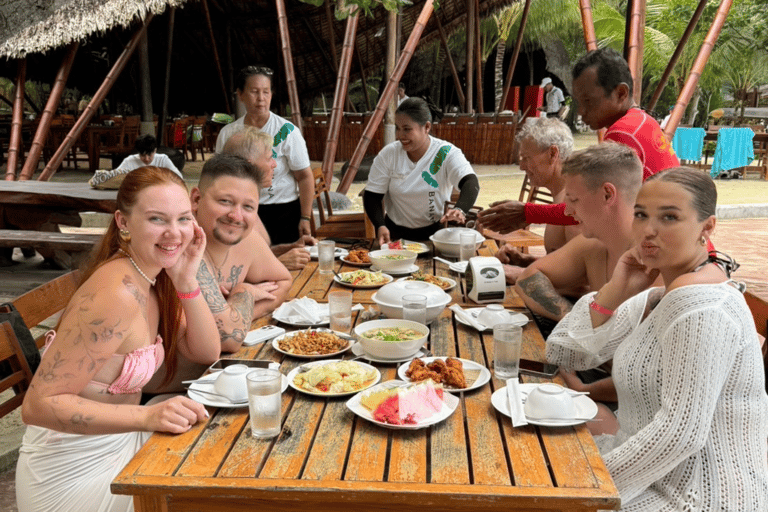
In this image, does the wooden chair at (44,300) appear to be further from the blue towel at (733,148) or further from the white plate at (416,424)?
the blue towel at (733,148)

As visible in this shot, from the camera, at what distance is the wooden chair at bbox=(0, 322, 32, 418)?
1.97 meters

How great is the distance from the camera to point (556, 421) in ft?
5.43

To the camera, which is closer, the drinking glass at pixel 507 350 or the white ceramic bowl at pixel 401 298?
the drinking glass at pixel 507 350

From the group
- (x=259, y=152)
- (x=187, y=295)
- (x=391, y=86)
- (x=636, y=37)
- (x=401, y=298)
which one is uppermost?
(x=636, y=37)

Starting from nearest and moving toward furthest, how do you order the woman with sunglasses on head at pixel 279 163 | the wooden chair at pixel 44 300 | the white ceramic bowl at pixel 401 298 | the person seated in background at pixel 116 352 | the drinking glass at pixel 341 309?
the person seated in background at pixel 116 352 → the wooden chair at pixel 44 300 → the drinking glass at pixel 341 309 → the white ceramic bowl at pixel 401 298 → the woman with sunglasses on head at pixel 279 163

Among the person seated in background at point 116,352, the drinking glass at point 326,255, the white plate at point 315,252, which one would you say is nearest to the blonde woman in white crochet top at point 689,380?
the person seated in background at point 116,352

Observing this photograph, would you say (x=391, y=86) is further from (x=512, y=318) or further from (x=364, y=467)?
(x=364, y=467)

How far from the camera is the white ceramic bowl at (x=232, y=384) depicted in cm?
177

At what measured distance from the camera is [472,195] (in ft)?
14.1

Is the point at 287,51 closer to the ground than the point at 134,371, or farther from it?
farther from it

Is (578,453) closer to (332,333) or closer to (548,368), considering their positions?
(548,368)

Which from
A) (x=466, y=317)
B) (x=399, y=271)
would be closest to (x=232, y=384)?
(x=466, y=317)

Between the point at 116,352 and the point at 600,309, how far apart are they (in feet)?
5.00

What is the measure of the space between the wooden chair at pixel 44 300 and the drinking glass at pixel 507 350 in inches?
54.7
